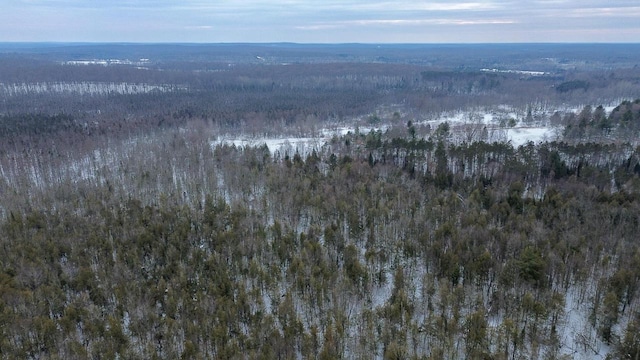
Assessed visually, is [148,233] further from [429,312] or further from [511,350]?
[511,350]

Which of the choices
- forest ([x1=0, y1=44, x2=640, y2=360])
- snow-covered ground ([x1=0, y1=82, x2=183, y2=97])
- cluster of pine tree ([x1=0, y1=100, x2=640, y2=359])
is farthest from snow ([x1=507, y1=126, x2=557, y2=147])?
snow-covered ground ([x1=0, y1=82, x2=183, y2=97])

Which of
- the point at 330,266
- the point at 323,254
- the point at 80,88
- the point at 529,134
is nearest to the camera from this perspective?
the point at 330,266

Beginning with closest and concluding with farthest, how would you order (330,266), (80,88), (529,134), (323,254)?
(330,266), (323,254), (529,134), (80,88)

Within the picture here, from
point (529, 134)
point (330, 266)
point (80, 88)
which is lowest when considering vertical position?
point (330, 266)

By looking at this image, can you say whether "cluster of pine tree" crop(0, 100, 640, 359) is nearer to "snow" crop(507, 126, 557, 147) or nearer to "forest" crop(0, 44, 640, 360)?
"forest" crop(0, 44, 640, 360)

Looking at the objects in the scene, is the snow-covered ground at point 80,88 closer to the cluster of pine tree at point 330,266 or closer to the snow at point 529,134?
the cluster of pine tree at point 330,266

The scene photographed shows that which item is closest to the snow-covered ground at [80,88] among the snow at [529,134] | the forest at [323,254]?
the forest at [323,254]

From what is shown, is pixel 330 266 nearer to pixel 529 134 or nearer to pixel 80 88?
pixel 529 134

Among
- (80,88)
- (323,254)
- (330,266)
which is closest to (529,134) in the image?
(323,254)

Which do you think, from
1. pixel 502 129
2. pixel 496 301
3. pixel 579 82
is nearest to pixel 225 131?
pixel 502 129

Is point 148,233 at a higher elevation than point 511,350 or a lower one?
higher

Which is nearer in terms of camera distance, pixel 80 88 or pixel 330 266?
pixel 330 266
